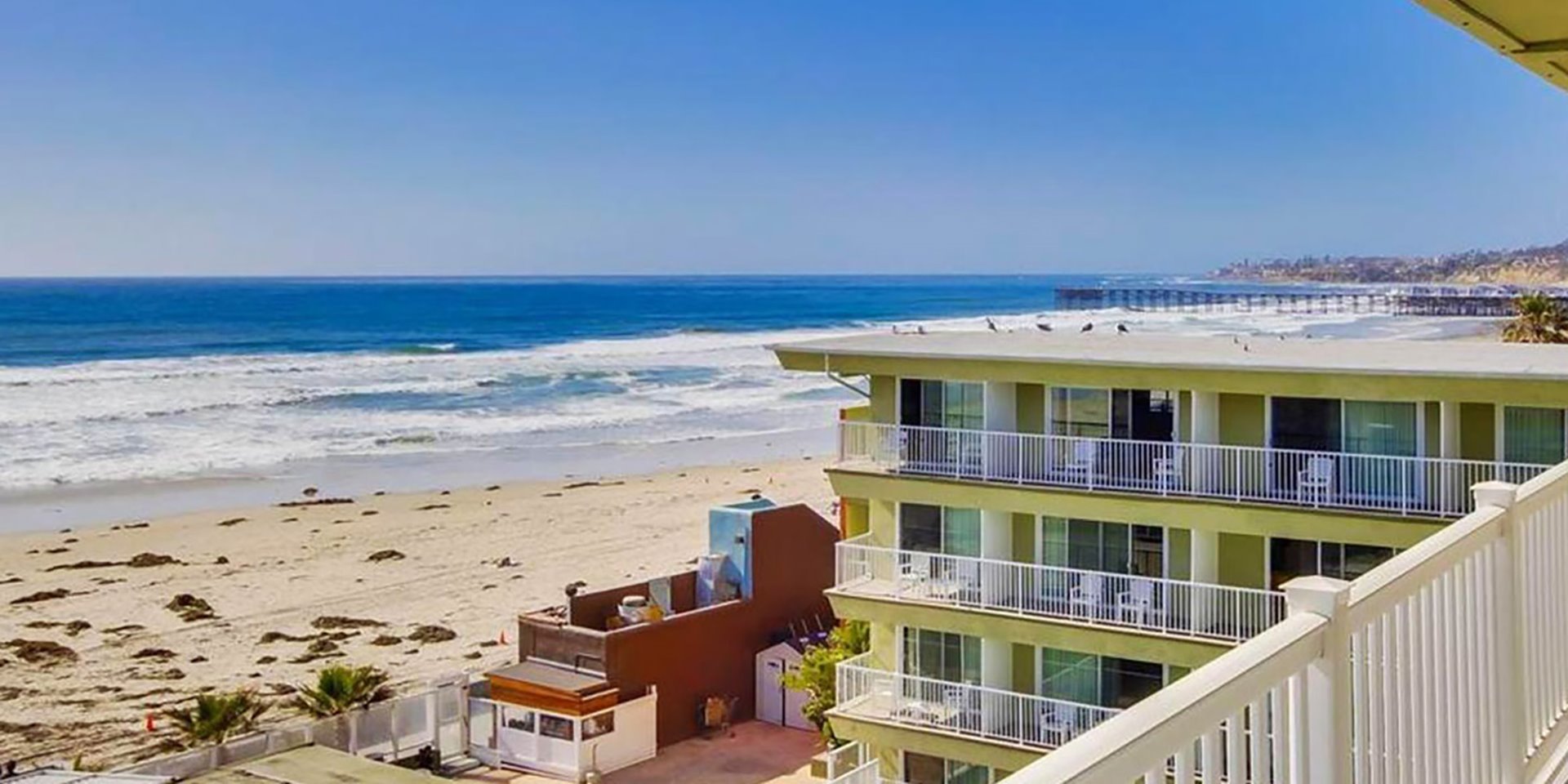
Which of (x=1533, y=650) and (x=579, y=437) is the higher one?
(x=1533, y=650)

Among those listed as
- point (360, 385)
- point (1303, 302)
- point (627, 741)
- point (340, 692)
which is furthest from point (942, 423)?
point (1303, 302)

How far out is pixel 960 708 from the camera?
16141 millimetres

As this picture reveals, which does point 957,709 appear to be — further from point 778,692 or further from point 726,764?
point 778,692

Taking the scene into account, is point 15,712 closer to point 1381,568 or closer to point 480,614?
point 480,614

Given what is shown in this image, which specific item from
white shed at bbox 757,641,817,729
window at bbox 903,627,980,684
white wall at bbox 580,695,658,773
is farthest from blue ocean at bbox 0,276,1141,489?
window at bbox 903,627,980,684

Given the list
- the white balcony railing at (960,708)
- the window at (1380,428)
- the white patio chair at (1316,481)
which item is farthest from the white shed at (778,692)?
the window at (1380,428)

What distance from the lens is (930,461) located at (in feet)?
54.9

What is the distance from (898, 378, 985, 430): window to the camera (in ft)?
55.0

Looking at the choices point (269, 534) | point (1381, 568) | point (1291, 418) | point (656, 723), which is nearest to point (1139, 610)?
point (1291, 418)

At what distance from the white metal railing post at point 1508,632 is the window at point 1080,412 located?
465 inches

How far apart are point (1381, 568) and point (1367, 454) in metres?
12.5

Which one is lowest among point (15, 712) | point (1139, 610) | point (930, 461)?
point (15, 712)

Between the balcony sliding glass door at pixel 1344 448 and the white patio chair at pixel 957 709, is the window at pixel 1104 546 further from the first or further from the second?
the white patio chair at pixel 957 709

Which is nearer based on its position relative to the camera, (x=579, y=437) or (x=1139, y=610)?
(x=1139, y=610)
